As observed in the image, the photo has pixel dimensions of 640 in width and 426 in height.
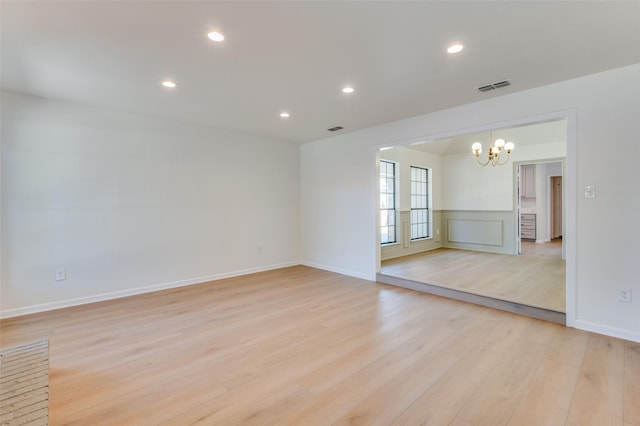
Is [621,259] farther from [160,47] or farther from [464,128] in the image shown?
[160,47]

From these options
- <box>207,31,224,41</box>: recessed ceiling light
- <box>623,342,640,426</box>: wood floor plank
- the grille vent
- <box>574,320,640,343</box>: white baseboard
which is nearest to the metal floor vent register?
<box>207,31,224,41</box>: recessed ceiling light

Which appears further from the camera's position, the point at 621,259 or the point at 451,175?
the point at 451,175

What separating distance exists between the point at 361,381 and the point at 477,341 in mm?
1293

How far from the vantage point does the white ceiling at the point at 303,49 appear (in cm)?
193

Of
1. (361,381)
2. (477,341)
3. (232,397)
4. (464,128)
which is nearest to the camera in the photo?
(232,397)

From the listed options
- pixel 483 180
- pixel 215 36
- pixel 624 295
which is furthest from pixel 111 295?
pixel 483 180

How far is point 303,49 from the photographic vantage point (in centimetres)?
241

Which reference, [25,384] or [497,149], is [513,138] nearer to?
[497,149]

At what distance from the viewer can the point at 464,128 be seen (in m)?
3.75

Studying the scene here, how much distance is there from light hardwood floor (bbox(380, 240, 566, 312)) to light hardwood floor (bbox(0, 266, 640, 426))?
47 cm

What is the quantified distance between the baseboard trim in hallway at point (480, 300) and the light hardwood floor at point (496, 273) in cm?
6

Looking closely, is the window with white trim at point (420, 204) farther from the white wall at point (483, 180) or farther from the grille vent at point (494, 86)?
the grille vent at point (494, 86)

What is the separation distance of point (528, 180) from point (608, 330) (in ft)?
23.9

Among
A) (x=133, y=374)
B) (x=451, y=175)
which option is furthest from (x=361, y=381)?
(x=451, y=175)
